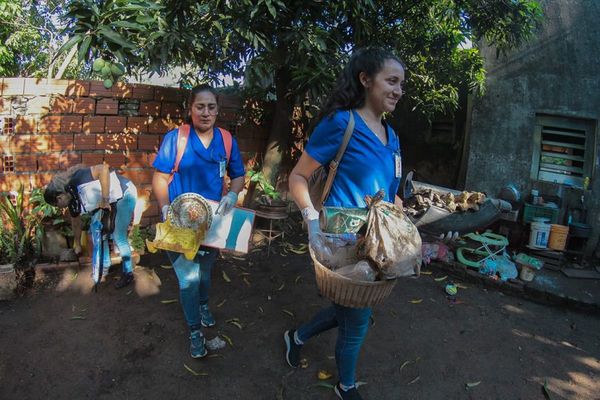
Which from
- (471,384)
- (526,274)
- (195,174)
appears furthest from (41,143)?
(526,274)

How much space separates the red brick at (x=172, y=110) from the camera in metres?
4.85

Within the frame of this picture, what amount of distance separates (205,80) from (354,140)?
3974 millimetres

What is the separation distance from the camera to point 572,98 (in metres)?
5.65

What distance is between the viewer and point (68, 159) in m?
4.38

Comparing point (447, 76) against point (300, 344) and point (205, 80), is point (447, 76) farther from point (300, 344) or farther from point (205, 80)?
point (300, 344)

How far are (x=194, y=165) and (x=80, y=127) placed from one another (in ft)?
8.54

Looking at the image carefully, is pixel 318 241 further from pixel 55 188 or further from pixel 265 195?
pixel 265 195

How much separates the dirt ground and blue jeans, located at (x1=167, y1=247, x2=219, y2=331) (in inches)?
18.5

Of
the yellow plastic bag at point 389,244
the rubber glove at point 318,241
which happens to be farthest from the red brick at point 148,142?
the yellow plastic bag at point 389,244

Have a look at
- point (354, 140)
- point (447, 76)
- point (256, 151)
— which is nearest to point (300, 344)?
point (354, 140)

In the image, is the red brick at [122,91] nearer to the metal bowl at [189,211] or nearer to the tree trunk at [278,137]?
the tree trunk at [278,137]

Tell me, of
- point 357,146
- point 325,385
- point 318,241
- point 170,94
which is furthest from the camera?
point 170,94

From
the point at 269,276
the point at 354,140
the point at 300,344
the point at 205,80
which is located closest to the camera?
the point at 354,140

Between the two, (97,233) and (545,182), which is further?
(545,182)
